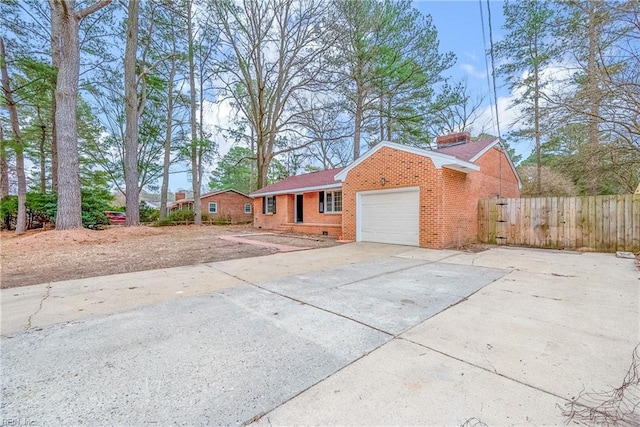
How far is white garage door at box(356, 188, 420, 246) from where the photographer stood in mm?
8828

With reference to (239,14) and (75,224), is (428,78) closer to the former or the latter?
(239,14)

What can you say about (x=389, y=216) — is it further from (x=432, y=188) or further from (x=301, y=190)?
(x=301, y=190)

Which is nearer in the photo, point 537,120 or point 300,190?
point 537,120

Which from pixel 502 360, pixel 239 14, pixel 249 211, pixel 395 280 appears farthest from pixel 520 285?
pixel 249 211

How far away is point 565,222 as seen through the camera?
27.5 feet

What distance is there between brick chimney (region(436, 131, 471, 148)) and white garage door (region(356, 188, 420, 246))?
5544 mm

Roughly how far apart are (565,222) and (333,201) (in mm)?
8332

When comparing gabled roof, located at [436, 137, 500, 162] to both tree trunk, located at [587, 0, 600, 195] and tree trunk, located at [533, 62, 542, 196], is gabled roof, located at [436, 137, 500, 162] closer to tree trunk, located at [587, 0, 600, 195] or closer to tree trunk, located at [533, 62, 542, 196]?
tree trunk, located at [533, 62, 542, 196]

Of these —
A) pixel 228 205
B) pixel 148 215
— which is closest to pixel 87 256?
pixel 228 205

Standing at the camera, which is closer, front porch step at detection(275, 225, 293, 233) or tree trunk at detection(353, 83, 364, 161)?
front porch step at detection(275, 225, 293, 233)

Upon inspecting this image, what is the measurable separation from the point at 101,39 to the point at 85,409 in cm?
1940

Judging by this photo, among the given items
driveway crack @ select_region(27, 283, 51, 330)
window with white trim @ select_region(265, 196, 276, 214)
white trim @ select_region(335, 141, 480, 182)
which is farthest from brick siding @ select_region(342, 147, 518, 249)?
driveway crack @ select_region(27, 283, 51, 330)

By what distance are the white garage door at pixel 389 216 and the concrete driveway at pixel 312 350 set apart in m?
4.47

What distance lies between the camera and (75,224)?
9758 millimetres
